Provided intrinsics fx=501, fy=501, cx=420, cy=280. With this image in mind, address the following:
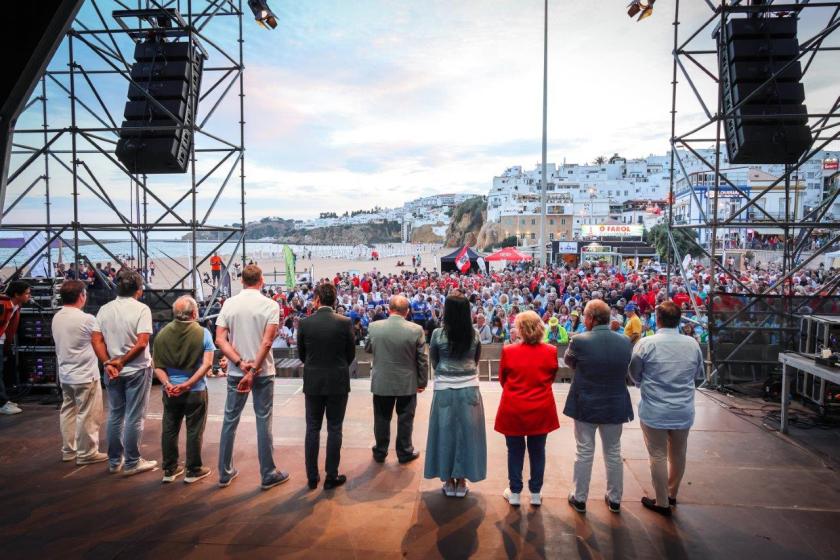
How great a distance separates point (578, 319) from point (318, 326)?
29.4 ft

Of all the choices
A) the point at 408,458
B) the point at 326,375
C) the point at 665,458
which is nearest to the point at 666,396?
the point at 665,458

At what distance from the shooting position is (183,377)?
407cm

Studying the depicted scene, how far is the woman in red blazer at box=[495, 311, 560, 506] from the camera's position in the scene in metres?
3.59

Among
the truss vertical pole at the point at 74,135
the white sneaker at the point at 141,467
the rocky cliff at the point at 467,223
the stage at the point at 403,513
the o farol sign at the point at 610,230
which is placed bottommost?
the stage at the point at 403,513

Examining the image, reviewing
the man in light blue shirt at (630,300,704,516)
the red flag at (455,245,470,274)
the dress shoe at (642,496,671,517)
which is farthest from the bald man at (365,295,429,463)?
the red flag at (455,245,470,274)

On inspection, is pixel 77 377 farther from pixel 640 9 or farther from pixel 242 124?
pixel 640 9

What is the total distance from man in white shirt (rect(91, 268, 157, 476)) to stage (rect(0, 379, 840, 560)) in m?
0.20

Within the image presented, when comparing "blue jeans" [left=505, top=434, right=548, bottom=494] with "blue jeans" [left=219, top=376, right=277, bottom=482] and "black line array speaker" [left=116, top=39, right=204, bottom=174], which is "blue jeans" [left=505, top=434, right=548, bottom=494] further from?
"black line array speaker" [left=116, top=39, right=204, bottom=174]

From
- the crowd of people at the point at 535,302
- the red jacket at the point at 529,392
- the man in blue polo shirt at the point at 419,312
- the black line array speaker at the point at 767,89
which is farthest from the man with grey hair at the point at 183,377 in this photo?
the man in blue polo shirt at the point at 419,312

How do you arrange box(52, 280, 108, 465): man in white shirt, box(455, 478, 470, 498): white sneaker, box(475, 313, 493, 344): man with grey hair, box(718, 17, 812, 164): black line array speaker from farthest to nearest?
1. box(475, 313, 493, 344): man with grey hair
2. box(718, 17, 812, 164): black line array speaker
3. box(52, 280, 108, 465): man in white shirt
4. box(455, 478, 470, 498): white sneaker

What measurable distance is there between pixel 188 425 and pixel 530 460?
2735 mm

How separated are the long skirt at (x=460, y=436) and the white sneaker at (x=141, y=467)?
2.47 metres

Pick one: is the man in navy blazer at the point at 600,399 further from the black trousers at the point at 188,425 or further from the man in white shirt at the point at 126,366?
the man in white shirt at the point at 126,366

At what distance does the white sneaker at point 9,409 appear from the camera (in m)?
5.88
